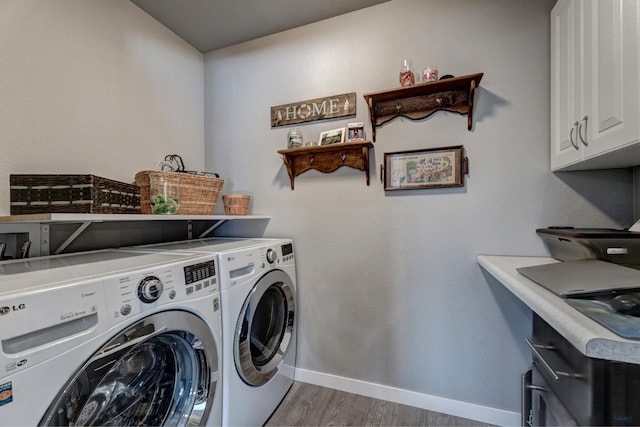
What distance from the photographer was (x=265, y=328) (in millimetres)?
1599

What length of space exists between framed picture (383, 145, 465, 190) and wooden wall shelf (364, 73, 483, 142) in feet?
0.60

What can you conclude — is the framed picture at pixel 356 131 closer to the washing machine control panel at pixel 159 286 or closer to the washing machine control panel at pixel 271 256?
the washing machine control panel at pixel 271 256

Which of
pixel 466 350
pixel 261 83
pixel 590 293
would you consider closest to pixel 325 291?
pixel 466 350

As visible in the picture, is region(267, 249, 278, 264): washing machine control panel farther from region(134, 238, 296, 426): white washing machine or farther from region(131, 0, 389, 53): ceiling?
region(131, 0, 389, 53): ceiling

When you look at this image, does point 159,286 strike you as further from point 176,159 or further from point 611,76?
point 611,76

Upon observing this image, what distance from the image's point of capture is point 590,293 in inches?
29.8

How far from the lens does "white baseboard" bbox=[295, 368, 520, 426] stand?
1438 millimetres

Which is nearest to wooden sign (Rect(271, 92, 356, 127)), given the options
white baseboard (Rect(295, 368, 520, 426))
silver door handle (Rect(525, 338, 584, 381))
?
silver door handle (Rect(525, 338, 584, 381))

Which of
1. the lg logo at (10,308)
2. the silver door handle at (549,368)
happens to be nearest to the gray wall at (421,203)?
the silver door handle at (549,368)

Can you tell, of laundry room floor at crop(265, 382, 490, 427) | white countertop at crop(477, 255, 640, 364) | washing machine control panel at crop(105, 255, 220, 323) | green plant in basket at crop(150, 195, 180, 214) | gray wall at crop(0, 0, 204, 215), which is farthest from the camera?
laundry room floor at crop(265, 382, 490, 427)

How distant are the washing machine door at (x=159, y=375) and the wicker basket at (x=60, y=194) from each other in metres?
0.57

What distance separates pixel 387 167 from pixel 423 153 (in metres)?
0.22

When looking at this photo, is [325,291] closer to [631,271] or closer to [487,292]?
[487,292]

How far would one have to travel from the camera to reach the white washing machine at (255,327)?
3.84 feet
